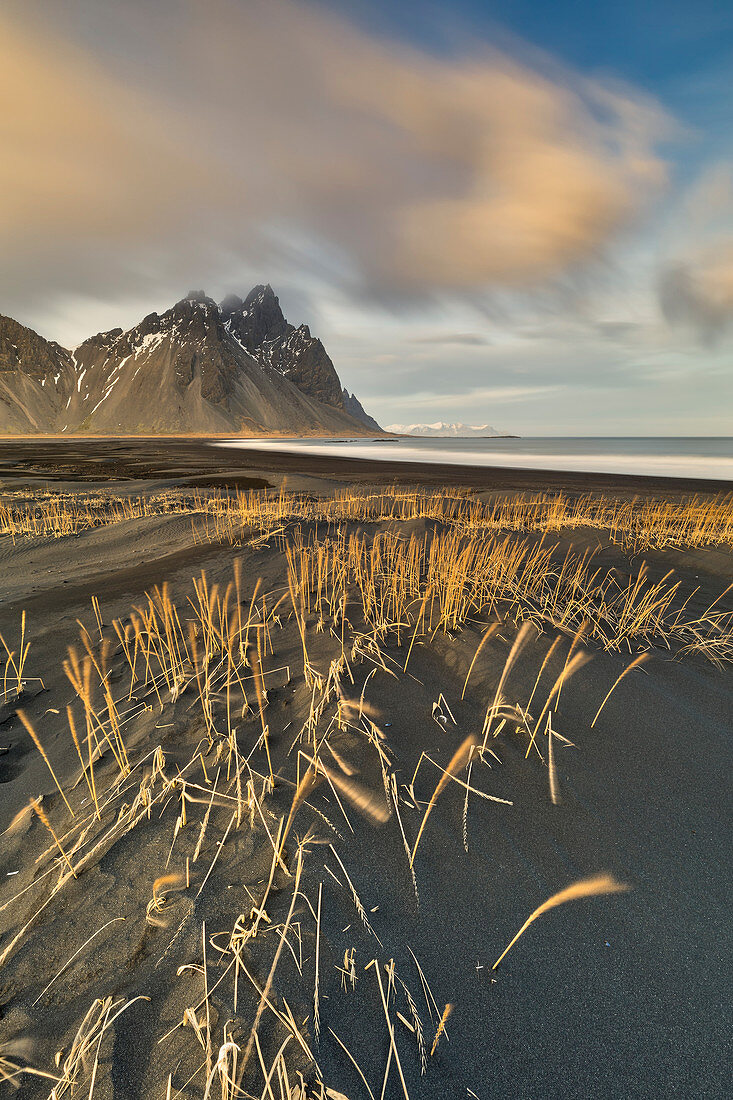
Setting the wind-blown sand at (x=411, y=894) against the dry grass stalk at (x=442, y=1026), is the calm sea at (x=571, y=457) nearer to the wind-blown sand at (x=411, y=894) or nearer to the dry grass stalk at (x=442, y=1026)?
the wind-blown sand at (x=411, y=894)

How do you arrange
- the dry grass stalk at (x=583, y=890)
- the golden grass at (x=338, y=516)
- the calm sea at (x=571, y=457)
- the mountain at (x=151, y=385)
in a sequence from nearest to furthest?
1. the dry grass stalk at (x=583, y=890)
2. the golden grass at (x=338, y=516)
3. the calm sea at (x=571, y=457)
4. the mountain at (x=151, y=385)

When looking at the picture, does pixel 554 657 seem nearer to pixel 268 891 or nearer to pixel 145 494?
pixel 268 891

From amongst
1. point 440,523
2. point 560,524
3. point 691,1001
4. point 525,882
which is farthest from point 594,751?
point 560,524

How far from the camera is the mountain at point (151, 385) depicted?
14212cm

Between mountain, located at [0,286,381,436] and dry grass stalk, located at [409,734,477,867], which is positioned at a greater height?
mountain, located at [0,286,381,436]

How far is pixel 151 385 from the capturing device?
495 ft

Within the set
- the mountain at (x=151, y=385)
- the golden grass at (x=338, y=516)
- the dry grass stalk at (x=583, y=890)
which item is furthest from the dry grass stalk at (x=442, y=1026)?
the mountain at (x=151, y=385)

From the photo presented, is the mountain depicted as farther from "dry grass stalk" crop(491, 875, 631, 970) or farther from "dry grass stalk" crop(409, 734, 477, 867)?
"dry grass stalk" crop(491, 875, 631, 970)

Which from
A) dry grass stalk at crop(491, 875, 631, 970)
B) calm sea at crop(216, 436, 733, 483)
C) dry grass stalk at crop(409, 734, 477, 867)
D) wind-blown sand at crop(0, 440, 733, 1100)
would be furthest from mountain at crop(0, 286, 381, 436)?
dry grass stalk at crop(491, 875, 631, 970)

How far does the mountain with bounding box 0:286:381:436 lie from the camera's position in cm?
14212

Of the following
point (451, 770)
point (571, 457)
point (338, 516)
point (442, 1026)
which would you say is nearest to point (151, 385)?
point (571, 457)

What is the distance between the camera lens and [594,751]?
2.76 meters

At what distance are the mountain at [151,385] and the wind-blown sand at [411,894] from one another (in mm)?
146425

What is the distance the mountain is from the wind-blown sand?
146425mm
